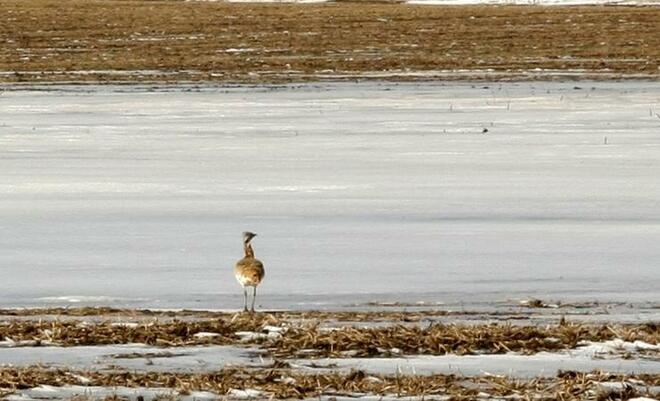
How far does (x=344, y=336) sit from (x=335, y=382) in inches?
38.0

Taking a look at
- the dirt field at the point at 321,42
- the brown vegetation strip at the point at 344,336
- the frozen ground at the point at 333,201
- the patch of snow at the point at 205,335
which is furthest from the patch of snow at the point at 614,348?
the dirt field at the point at 321,42

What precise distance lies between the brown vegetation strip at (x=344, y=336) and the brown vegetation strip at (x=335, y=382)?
64 cm

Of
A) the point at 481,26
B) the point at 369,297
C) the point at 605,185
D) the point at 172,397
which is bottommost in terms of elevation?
the point at 172,397

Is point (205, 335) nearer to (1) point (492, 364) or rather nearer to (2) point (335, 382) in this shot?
(2) point (335, 382)

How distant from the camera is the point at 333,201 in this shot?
47.3 ft

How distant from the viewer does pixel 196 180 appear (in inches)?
634

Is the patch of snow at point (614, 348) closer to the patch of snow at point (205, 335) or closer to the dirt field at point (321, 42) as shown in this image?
the patch of snow at point (205, 335)

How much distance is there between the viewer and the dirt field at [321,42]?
113 ft

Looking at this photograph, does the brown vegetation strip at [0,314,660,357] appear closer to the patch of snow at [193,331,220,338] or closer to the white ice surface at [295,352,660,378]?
the patch of snow at [193,331,220,338]

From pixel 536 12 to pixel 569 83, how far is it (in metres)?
28.9

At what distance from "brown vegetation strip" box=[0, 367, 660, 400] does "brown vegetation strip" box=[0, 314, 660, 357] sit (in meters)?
0.64

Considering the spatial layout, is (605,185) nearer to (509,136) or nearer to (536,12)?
(509,136)

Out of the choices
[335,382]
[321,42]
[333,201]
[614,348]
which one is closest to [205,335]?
[335,382]

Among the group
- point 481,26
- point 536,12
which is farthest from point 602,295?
point 536,12
